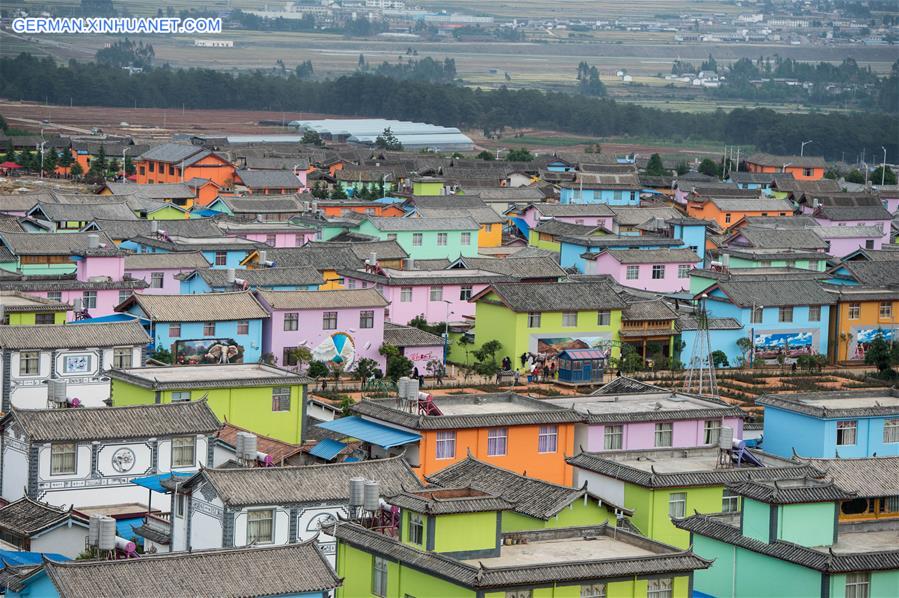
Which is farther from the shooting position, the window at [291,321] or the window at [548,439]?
the window at [291,321]

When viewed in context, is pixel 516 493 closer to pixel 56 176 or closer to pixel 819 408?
pixel 819 408

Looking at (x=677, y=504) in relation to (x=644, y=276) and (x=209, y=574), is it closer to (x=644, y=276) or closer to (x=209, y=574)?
(x=209, y=574)

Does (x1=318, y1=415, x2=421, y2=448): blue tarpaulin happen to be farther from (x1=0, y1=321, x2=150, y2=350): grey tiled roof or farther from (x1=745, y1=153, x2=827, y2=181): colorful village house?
(x1=745, y1=153, x2=827, y2=181): colorful village house

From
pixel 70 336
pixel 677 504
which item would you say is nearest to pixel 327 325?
pixel 70 336

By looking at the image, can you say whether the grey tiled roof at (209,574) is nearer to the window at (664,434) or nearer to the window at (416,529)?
the window at (416,529)

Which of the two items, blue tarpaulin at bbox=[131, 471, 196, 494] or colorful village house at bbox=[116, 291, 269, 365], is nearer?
blue tarpaulin at bbox=[131, 471, 196, 494]

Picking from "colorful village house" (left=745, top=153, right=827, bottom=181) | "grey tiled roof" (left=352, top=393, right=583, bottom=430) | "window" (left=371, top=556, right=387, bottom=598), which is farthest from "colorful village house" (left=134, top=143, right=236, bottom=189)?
"window" (left=371, top=556, right=387, bottom=598)

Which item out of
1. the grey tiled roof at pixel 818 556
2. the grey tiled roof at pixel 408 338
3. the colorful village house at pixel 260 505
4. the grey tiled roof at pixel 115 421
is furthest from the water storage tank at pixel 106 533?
the grey tiled roof at pixel 408 338
